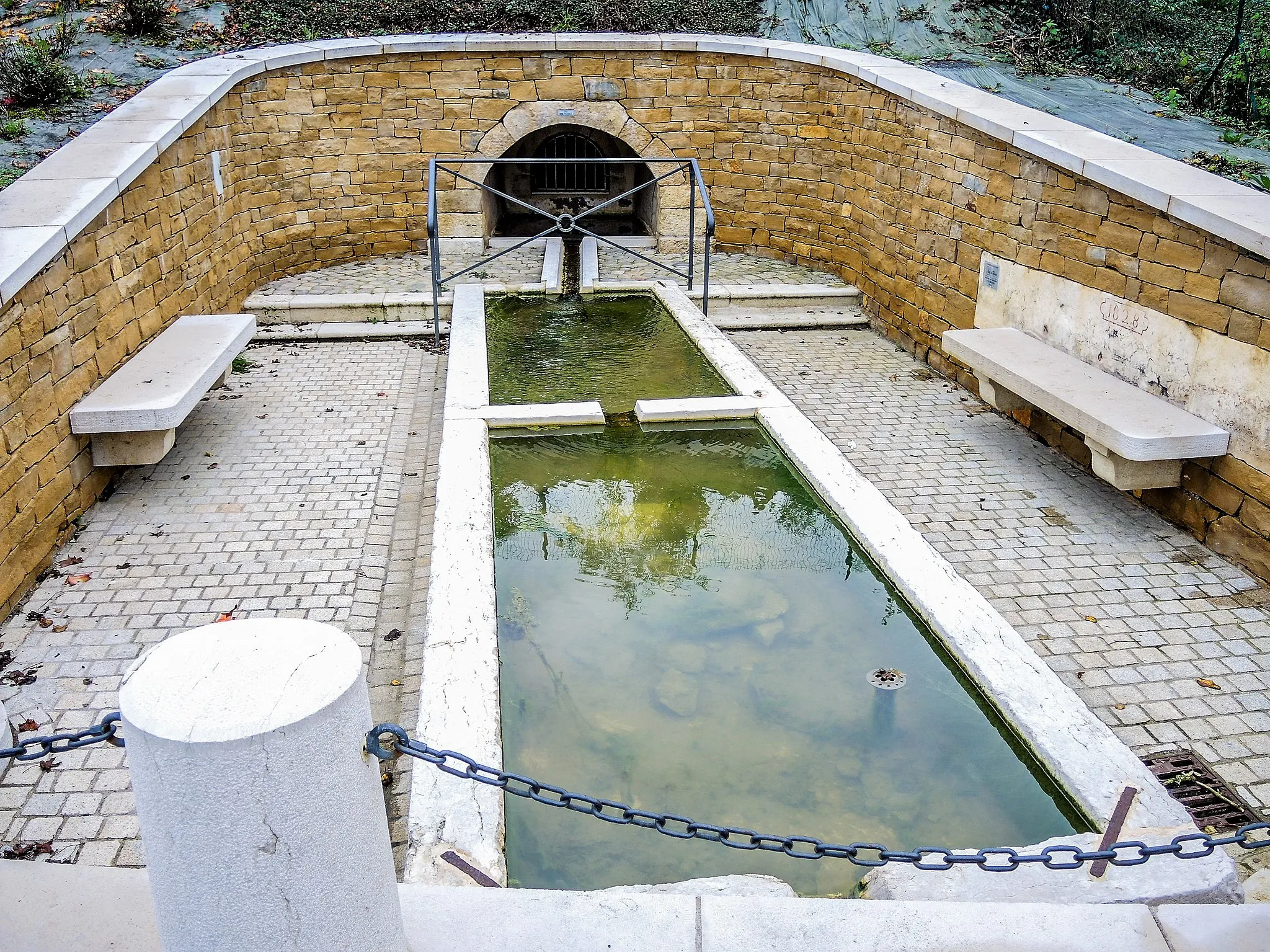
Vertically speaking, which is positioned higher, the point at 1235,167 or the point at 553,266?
the point at 1235,167

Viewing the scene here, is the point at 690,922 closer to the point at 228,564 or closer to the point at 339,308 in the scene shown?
the point at 228,564

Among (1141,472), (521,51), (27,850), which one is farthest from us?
(521,51)

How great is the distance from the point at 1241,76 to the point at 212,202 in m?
8.53

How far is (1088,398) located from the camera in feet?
17.3

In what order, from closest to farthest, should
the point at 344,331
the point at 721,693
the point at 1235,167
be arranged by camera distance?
the point at 721,693 < the point at 1235,167 < the point at 344,331

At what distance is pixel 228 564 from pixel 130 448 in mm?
1065

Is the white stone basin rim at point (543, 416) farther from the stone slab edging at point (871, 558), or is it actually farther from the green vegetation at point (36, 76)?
the green vegetation at point (36, 76)

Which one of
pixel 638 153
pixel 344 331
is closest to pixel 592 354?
pixel 344 331

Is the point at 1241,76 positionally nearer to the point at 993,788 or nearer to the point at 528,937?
the point at 993,788

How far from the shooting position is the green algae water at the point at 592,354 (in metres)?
6.25

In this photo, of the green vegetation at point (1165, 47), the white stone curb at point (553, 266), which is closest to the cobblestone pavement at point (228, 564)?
the white stone curb at point (553, 266)

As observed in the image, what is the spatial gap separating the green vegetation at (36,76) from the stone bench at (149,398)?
11.0 feet

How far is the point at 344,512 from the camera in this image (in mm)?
5117

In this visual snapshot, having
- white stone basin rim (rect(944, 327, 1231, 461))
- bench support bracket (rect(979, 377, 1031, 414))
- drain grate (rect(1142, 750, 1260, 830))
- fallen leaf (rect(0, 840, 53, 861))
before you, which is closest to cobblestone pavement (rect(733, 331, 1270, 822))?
drain grate (rect(1142, 750, 1260, 830))
